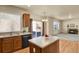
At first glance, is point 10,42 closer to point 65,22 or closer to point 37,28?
point 37,28

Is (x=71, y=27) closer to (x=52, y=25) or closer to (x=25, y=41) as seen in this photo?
(x=52, y=25)

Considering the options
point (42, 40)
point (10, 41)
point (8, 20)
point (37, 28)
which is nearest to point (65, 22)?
point (37, 28)

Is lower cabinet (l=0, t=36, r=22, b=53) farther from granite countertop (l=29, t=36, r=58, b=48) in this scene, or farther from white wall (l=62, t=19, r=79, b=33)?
white wall (l=62, t=19, r=79, b=33)

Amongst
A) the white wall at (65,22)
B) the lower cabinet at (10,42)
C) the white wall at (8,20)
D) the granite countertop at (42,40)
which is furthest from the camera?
the white wall at (8,20)

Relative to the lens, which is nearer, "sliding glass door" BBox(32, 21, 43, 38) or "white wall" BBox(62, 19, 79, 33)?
"white wall" BBox(62, 19, 79, 33)

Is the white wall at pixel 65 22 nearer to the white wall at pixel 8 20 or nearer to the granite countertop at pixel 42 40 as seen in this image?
the granite countertop at pixel 42 40

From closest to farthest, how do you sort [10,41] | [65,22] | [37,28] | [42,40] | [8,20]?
[65,22]
[37,28]
[42,40]
[10,41]
[8,20]

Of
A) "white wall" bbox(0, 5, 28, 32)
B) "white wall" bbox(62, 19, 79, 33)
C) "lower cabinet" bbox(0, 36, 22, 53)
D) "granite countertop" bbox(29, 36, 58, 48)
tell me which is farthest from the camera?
"white wall" bbox(0, 5, 28, 32)

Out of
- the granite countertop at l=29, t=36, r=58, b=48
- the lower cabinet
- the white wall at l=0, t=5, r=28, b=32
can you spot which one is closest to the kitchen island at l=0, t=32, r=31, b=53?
the lower cabinet

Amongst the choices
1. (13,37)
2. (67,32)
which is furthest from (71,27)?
(13,37)

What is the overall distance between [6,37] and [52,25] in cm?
170

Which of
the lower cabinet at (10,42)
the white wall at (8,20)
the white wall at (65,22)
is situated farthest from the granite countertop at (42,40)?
the white wall at (8,20)
